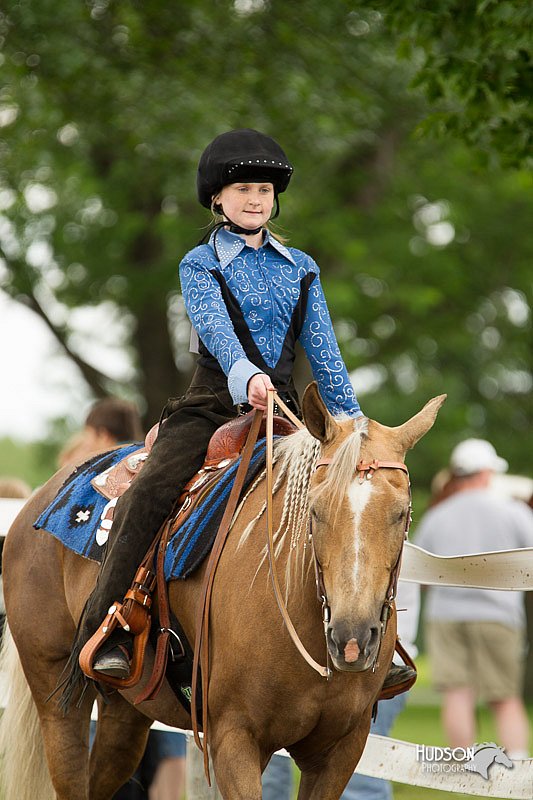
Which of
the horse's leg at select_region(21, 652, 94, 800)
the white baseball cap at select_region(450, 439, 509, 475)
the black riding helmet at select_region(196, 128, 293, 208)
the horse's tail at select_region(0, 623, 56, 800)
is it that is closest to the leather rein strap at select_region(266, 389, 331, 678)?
the black riding helmet at select_region(196, 128, 293, 208)

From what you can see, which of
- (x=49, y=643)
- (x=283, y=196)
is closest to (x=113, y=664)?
(x=49, y=643)

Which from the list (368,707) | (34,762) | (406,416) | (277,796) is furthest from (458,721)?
(406,416)

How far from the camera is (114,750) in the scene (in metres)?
5.27

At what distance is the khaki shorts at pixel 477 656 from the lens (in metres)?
9.02

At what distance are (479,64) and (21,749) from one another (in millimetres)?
4038

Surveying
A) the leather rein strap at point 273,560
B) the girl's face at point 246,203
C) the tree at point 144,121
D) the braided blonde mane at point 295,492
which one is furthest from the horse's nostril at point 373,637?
the tree at point 144,121

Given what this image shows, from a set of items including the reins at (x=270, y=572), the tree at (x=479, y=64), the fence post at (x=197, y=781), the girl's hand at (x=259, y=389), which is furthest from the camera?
the tree at (x=479, y=64)

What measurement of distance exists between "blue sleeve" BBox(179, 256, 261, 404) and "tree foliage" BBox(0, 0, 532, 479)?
410 centimetres

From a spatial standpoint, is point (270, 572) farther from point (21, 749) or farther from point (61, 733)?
point (21, 749)

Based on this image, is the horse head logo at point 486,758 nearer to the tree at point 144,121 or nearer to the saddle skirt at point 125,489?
the saddle skirt at point 125,489

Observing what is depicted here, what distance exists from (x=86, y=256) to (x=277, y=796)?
11.1m

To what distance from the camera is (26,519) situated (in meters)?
5.45

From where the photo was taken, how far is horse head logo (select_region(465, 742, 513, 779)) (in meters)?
4.79

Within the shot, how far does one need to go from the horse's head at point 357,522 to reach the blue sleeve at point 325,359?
799 mm
